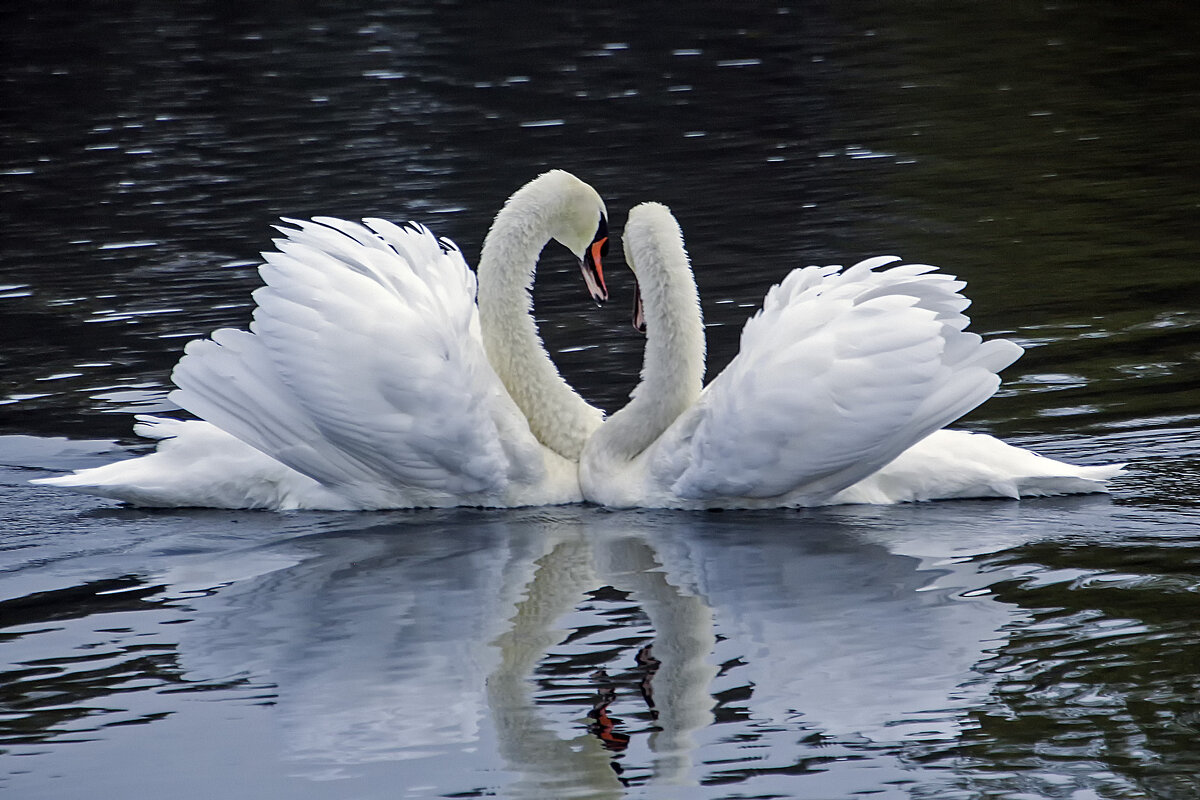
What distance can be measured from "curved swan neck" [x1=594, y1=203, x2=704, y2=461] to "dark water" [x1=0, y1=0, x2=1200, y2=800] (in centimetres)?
41

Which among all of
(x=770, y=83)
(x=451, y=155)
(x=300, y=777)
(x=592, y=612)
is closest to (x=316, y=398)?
(x=592, y=612)

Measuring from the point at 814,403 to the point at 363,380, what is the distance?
193cm

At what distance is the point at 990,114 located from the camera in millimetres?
18828

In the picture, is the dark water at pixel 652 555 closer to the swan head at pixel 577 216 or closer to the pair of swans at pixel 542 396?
the pair of swans at pixel 542 396

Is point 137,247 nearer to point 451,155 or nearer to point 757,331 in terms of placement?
point 451,155

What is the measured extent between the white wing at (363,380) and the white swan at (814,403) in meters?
0.65

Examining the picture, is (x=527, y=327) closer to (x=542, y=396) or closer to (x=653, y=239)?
(x=542, y=396)

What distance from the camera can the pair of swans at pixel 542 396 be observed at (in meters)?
7.51

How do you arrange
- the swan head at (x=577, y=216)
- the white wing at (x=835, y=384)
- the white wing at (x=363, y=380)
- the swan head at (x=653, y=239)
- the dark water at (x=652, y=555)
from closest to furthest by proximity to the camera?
the dark water at (x=652, y=555) → the white wing at (x=835, y=384) → the white wing at (x=363, y=380) → the swan head at (x=653, y=239) → the swan head at (x=577, y=216)

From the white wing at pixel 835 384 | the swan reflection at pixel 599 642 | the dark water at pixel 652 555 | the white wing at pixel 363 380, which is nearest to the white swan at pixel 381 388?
the white wing at pixel 363 380

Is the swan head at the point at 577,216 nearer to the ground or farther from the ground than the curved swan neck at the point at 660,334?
farther from the ground

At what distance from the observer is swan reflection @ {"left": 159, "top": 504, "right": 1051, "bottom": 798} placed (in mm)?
5602

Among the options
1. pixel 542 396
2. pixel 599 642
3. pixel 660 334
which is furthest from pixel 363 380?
pixel 599 642

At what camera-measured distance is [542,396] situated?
8.66 meters
